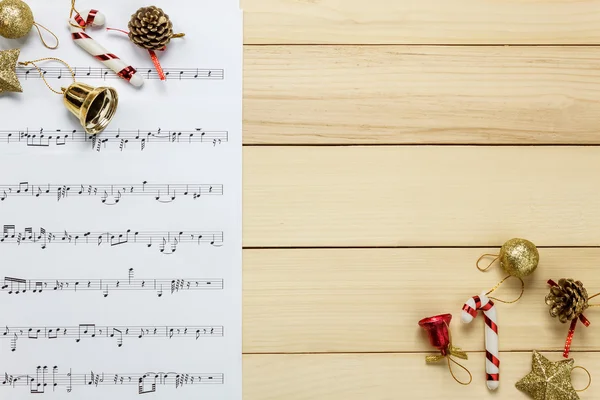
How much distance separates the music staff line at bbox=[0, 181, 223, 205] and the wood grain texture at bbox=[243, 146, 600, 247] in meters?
0.08

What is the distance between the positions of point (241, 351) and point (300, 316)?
0.34ft

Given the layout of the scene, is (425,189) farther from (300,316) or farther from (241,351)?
(241,351)

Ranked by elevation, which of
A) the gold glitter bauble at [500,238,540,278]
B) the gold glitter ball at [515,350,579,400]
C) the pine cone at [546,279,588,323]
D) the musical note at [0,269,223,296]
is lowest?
the gold glitter ball at [515,350,579,400]

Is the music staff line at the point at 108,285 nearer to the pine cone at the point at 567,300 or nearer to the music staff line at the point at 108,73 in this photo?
the music staff line at the point at 108,73

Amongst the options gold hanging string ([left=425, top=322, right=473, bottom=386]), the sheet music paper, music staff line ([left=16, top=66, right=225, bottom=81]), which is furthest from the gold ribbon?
music staff line ([left=16, top=66, right=225, bottom=81])

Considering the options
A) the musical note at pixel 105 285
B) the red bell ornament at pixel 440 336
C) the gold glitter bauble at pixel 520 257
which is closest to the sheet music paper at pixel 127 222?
the musical note at pixel 105 285

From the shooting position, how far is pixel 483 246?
37.7 inches

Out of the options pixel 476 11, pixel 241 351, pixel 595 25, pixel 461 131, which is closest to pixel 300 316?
pixel 241 351

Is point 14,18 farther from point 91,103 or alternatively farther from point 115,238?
point 115,238

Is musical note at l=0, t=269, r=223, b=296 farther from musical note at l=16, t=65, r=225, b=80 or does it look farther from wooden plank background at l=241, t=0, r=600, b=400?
musical note at l=16, t=65, r=225, b=80

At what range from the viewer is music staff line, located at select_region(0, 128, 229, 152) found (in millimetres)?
941

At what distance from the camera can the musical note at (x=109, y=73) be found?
944 mm

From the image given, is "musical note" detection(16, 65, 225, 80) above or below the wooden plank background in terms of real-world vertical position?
above

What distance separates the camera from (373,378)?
943 mm
